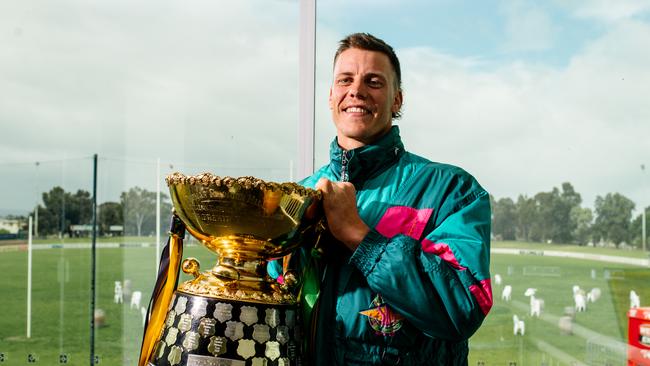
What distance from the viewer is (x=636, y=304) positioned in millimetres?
1966

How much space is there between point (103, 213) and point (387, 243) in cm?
142

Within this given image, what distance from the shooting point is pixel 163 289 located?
86cm

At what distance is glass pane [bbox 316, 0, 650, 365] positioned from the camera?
1.89m

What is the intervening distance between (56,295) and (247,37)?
101 centimetres

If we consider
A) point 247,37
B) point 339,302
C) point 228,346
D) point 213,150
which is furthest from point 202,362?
point 247,37

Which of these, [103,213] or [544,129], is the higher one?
[544,129]

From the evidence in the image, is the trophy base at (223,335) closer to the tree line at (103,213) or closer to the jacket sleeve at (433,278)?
the jacket sleeve at (433,278)

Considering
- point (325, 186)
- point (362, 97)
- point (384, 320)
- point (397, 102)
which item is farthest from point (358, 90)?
point (384, 320)

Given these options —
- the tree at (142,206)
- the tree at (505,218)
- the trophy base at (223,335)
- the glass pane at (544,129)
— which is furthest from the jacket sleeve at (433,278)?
the tree at (142,206)

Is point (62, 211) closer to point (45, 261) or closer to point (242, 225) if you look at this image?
point (45, 261)

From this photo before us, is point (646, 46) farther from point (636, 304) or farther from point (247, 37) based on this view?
point (247, 37)

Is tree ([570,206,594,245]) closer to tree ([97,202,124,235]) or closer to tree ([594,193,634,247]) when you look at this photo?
tree ([594,193,634,247])

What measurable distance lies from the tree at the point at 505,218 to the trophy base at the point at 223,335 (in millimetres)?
1321

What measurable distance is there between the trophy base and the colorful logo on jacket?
12 cm
